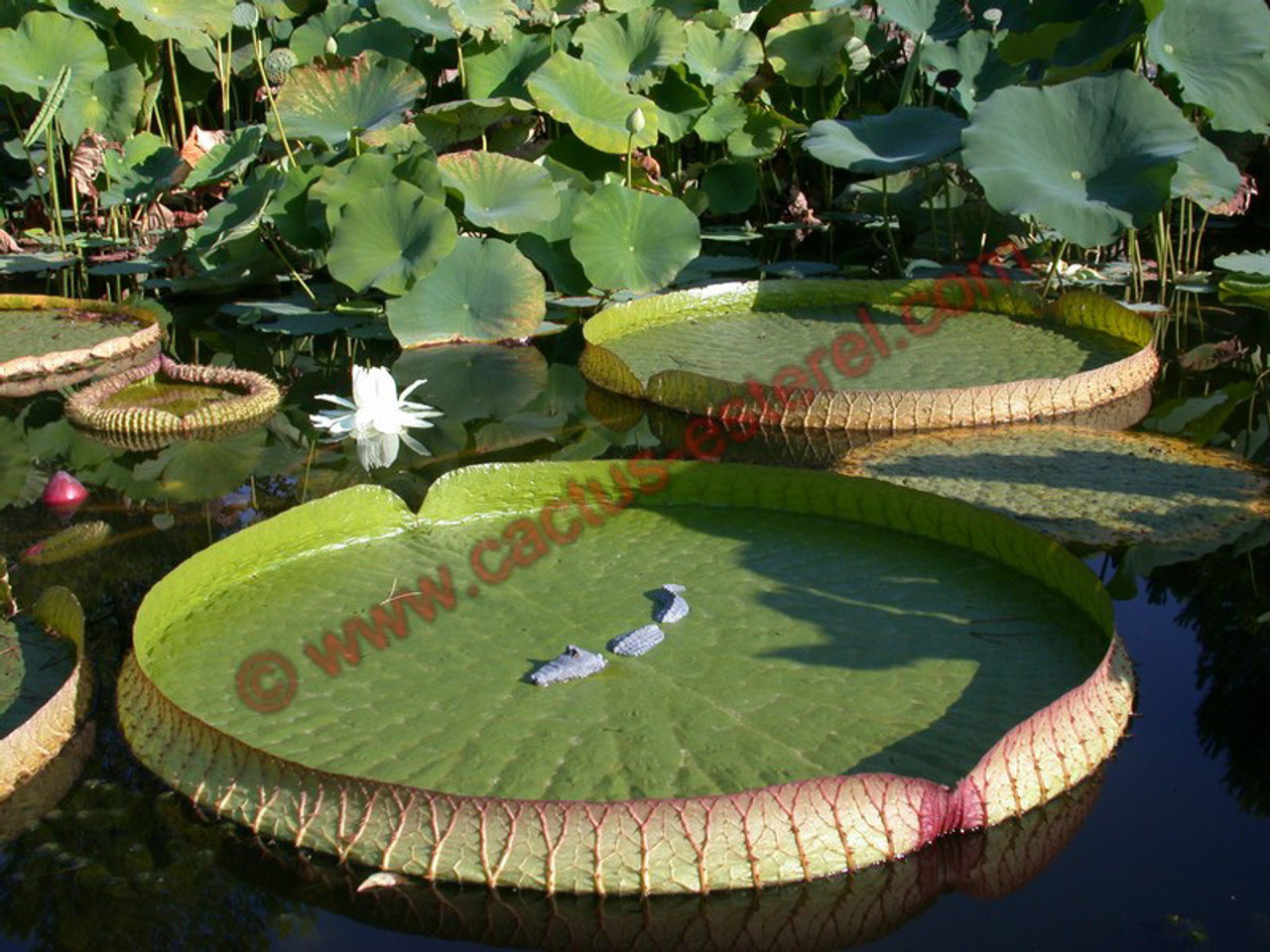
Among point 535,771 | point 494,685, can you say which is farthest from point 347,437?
point 535,771

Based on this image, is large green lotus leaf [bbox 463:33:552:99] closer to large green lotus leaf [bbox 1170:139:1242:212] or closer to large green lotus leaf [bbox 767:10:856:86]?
large green lotus leaf [bbox 767:10:856:86]

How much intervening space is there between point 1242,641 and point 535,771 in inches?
64.3

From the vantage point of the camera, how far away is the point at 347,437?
4.80m

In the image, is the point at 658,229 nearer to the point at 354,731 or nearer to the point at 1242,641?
the point at 1242,641

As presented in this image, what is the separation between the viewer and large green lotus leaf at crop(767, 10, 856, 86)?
812cm

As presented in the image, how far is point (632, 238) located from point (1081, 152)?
1.74 m

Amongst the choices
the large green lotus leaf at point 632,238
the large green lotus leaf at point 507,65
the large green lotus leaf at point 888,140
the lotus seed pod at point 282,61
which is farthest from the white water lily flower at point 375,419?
the lotus seed pod at point 282,61

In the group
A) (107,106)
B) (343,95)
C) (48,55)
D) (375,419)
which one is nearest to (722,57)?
(343,95)

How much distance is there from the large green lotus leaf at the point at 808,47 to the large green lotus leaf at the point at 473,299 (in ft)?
9.89

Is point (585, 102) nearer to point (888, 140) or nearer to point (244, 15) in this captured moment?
point (888, 140)

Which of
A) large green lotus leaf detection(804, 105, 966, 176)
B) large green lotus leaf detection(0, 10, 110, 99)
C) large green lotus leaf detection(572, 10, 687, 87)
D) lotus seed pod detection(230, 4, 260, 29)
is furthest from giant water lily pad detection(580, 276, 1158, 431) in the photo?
large green lotus leaf detection(0, 10, 110, 99)

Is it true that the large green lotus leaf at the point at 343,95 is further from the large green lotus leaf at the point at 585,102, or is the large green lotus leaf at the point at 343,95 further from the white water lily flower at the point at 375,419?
the white water lily flower at the point at 375,419

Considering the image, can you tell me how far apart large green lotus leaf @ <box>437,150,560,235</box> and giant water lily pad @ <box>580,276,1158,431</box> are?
0.63m

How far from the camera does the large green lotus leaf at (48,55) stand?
319 inches
